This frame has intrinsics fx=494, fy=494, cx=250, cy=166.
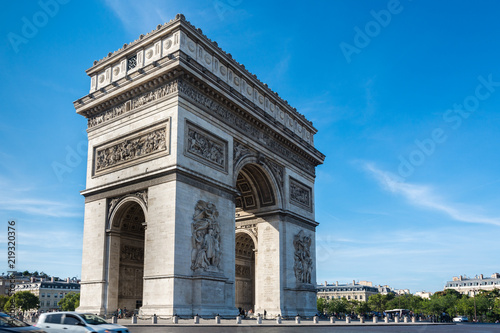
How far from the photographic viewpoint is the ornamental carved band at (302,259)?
120 feet

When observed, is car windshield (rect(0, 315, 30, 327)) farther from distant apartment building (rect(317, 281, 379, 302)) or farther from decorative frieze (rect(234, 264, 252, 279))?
distant apartment building (rect(317, 281, 379, 302))

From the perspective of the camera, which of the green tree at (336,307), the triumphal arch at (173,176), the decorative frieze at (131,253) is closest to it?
the triumphal arch at (173,176)

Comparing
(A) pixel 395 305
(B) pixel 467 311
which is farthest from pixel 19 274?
(B) pixel 467 311

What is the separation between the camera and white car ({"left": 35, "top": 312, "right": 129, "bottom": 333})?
14.6 m

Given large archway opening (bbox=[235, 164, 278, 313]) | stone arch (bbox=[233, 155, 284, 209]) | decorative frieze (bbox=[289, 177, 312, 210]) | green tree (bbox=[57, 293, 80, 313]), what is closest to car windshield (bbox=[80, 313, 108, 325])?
stone arch (bbox=[233, 155, 284, 209])

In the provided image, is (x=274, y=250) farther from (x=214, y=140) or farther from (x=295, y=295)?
(x=214, y=140)

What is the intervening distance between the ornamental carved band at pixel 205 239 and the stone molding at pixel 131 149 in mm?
3897

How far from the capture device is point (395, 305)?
129 meters

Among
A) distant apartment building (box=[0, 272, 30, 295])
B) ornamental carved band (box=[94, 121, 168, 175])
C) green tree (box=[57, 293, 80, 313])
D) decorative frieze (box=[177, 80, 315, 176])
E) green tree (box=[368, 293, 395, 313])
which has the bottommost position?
green tree (box=[368, 293, 395, 313])

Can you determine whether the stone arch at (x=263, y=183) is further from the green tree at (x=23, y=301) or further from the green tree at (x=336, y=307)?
the green tree at (x=336, y=307)

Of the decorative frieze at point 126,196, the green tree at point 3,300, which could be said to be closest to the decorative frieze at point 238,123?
the decorative frieze at point 126,196

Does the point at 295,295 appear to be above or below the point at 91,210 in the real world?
below

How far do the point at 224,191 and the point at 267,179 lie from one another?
Result: 6.60 metres

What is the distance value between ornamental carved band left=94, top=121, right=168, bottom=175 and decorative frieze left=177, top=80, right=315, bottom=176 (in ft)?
8.57
